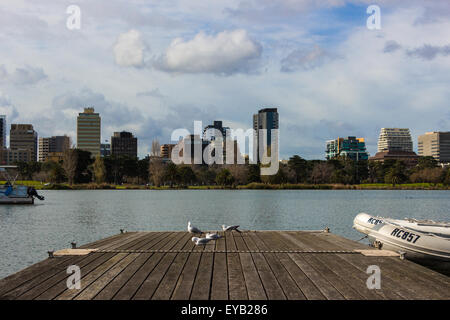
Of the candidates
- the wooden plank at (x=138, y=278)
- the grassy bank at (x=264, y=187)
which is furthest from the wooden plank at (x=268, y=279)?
the grassy bank at (x=264, y=187)

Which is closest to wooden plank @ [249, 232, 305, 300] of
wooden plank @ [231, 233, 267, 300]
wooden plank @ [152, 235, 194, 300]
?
wooden plank @ [231, 233, 267, 300]

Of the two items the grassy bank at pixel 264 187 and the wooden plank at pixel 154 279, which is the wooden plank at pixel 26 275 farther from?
the grassy bank at pixel 264 187

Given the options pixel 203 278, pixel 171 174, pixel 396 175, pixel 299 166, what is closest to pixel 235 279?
pixel 203 278

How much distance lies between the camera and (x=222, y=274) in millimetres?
6906

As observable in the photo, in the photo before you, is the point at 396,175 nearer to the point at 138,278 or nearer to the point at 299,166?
the point at 299,166

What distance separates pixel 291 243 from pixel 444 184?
4048 inches

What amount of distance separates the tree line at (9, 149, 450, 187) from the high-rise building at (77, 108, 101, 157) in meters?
80.3

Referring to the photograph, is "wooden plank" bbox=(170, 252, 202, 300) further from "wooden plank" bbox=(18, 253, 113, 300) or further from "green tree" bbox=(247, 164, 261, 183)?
"green tree" bbox=(247, 164, 261, 183)

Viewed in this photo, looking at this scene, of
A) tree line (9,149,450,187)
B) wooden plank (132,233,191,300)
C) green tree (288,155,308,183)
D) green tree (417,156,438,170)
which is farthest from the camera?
green tree (417,156,438,170)

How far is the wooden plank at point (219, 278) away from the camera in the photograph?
5.71 m

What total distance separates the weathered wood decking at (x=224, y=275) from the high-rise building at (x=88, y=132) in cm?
19490

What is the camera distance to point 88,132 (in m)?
196

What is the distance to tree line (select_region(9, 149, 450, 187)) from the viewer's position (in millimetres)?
96125
